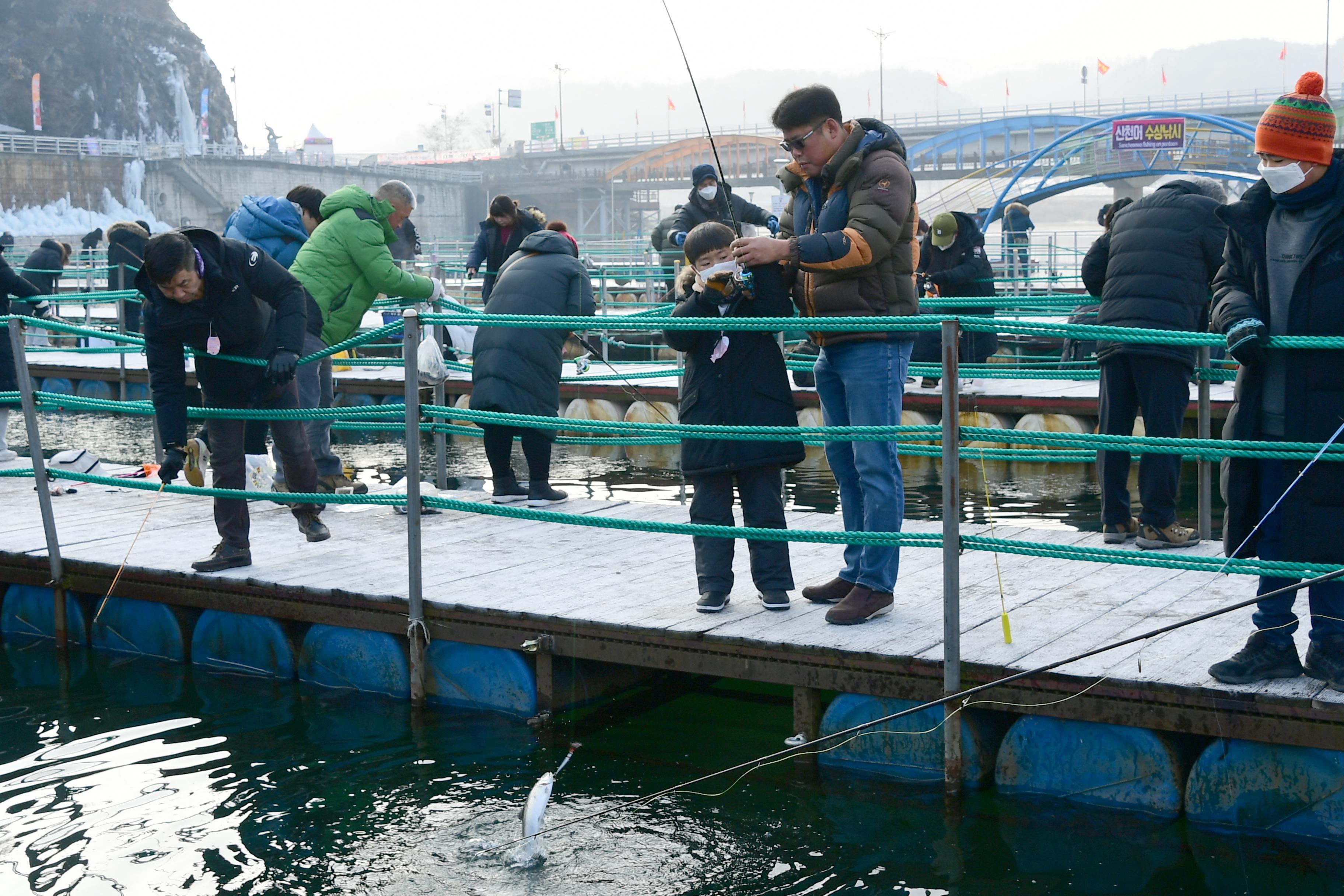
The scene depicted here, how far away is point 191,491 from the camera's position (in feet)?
20.3

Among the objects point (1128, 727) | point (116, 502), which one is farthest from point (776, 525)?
point (116, 502)

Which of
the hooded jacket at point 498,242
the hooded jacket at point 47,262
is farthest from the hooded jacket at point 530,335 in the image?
the hooded jacket at point 47,262

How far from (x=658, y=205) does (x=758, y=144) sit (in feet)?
29.0

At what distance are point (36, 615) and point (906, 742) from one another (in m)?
4.63

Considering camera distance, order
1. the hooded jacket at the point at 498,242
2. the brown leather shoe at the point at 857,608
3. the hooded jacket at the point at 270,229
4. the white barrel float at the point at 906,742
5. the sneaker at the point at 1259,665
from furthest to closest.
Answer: the hooded jacket at the point at 498,242, the hooded jacket at the point at 270,229, the brown leather shoe at the point at 857,608, the white barrel float at the point at 906,742, the sneaker at the point at 1259,665

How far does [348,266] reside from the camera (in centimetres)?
766

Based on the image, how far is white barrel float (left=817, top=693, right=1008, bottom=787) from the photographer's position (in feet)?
15.1

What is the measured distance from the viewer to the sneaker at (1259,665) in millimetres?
4090

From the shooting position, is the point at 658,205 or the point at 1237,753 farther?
the point at 658,205

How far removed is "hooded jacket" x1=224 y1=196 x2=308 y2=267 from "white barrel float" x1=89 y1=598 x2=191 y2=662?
2504 mm

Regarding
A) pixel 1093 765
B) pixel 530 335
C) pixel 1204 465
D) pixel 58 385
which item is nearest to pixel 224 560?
pixel 530 335

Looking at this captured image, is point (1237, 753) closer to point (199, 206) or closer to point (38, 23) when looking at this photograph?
point (199, 206)

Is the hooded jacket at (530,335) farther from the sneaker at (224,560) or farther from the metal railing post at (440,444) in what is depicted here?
the sneaker at (224,560)

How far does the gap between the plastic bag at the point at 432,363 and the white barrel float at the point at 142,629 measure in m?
2.11
